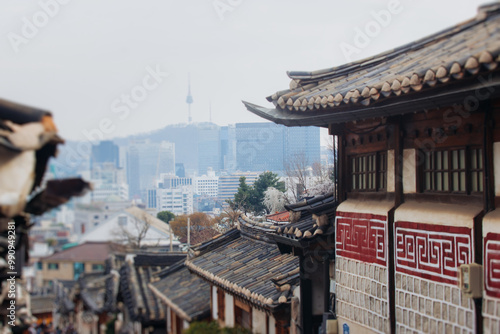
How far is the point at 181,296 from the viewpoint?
842 inches

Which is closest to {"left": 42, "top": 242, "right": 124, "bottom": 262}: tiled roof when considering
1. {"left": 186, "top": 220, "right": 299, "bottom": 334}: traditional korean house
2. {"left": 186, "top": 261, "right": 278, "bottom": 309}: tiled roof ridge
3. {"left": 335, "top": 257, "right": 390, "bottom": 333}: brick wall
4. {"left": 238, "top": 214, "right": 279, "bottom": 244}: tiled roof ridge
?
{"left": 186, "top": 220, "right": 299, "bottom": 334}: traditional korean house

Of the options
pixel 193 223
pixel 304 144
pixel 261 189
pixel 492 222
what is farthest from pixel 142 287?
pixel 304 144

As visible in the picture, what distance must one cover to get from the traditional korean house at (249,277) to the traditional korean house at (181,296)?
786 mm

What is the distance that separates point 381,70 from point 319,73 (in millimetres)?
2118

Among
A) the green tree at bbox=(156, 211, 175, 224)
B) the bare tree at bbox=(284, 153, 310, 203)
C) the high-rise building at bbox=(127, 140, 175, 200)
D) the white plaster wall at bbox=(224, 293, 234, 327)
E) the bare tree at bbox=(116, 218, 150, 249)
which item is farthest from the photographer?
the bare tree at bbox=(284, 153, 310, 203)

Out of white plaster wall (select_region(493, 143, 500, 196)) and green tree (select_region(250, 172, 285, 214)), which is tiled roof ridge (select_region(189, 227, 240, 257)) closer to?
white plaster wall (select_region(493, 143, 500, 196))

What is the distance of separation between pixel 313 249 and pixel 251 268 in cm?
494

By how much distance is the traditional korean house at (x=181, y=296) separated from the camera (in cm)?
1948

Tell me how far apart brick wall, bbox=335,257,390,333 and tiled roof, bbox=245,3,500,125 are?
A: 2.82 m

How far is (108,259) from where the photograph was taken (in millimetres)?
31250

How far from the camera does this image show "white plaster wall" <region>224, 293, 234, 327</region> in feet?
55.8

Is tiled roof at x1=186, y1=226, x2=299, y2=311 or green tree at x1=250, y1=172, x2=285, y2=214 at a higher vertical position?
green tree at x1=250, y1=172, x2=285, y2=214

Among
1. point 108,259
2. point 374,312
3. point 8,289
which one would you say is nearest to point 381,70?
point 374,312

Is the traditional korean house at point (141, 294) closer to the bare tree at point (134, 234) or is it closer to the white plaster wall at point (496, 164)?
the bare tree at point (134, 234)
